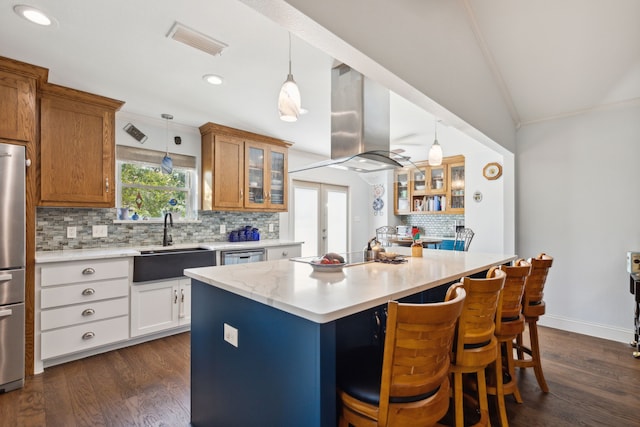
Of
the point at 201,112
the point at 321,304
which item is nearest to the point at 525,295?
the point at 321,304

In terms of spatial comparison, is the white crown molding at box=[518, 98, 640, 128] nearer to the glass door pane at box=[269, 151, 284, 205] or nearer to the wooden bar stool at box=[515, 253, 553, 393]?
the wooden bar stool at box=[515, 253, 553, 393]

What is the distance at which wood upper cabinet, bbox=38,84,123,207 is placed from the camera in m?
2.72

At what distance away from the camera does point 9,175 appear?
88.0 inches

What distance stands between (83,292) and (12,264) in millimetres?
548

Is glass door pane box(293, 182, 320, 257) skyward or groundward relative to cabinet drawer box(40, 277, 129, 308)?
skyward

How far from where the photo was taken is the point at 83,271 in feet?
8.71

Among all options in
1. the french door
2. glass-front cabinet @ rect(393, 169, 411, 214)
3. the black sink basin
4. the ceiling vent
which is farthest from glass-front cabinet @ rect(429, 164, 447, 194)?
the ceiling vent

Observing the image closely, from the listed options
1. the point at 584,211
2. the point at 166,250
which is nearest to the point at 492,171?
→ the point at 584,211

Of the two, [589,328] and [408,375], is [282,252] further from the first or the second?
[589,328]

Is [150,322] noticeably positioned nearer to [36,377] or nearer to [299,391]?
[36,377]

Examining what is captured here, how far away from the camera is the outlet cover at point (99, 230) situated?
321 cm

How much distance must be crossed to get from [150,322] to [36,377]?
85 cm

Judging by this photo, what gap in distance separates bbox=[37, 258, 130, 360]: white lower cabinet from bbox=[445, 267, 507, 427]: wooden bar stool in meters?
2.81

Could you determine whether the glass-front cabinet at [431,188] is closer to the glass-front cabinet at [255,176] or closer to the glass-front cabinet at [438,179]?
the glass-front cabinet at [438,179]
